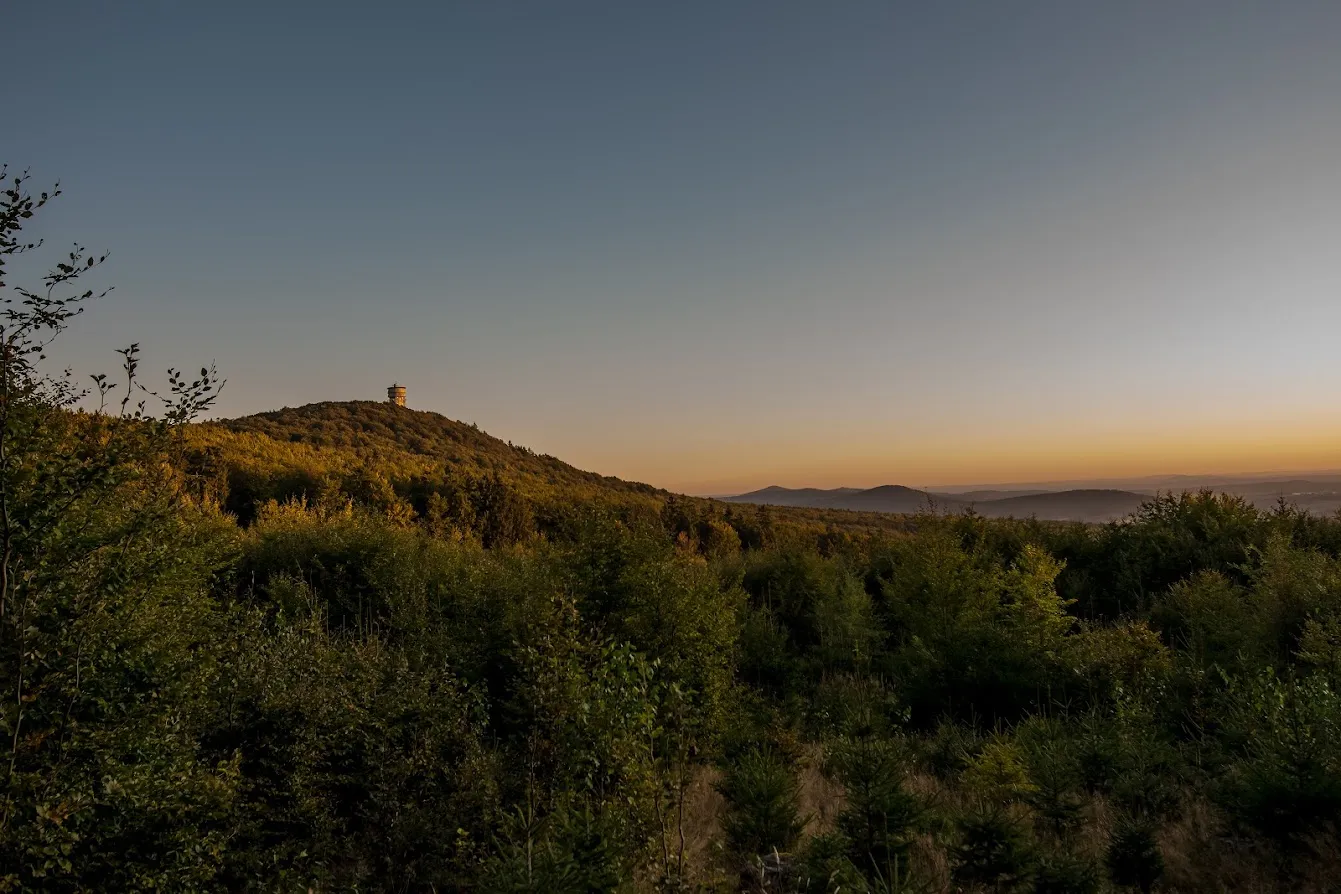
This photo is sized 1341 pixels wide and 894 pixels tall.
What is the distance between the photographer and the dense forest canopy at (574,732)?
5.34 m

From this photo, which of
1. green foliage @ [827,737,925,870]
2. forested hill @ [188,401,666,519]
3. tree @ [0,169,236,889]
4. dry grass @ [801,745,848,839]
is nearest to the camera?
tree @ [0,169,236,889]

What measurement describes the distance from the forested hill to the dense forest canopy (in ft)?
6.07

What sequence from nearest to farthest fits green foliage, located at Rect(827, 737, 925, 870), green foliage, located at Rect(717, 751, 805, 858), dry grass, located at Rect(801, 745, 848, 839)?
1. green foliage, located at Rect(827, 737, 925, 870)
2. green foliage, located at Rect(717, 751, 805, 858)
3. dry grass, located at Rect(801, 745, 848, 839)

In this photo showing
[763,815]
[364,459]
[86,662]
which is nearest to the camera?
[86,662]

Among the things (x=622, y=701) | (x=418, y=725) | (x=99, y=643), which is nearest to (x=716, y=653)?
(x=418, y=725)

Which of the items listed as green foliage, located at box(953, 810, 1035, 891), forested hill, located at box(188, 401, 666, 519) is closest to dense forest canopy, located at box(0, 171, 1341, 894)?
green foliage, located at box(953, 810, 1035, 891)

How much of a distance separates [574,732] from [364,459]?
42973 millimetres

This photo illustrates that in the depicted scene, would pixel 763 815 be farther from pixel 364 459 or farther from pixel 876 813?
pixel 364 459

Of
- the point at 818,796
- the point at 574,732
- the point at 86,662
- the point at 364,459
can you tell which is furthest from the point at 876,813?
the point at 364,459

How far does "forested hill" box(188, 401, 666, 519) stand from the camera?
31.2m

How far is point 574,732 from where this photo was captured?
20.9 ft

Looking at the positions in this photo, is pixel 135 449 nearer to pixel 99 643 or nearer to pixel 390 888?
pixel 99 643

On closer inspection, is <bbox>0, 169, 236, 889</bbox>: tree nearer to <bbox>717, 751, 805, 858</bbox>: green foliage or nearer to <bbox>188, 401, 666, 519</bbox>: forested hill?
<bbox>188, 401, 666, 519</bbox>: forested hill

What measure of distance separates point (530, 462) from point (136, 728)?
6759 cm
